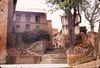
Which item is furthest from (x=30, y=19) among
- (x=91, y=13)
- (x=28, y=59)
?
(x=28, y=59)

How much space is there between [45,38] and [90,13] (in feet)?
36.9

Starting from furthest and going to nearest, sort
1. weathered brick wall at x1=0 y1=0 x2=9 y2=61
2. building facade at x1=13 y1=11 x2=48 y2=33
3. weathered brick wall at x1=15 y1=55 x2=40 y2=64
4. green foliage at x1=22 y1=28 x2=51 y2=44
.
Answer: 1. building facade at x1=13 y1=11 x2=48 y2=33
2. green foliage at x1=22 y1=28 x2=51 y2=44
3. weathered brick wall at x1=0 y1=0 x2=9 y2=61
4. weathered brick wall at x1=15 y1=55 x2=40 y2=64

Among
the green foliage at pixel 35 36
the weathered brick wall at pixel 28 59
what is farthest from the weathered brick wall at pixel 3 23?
the green foliage at pixel 35 36

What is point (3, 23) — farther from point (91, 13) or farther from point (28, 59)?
point (91, 13)

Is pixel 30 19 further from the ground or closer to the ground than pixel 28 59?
further from the ground

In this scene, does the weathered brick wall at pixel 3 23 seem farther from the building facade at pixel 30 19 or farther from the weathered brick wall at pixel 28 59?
the building facade at pixel 30 19

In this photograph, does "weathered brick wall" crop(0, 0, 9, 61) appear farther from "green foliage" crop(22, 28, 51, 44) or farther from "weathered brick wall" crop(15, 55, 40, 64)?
"green foliage" crop(22, 28, 51, 44)

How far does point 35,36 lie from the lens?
24.0 metres

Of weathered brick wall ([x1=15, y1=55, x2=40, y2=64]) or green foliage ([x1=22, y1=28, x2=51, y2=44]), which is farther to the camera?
green foliage ([x1=22, y1=28, x2=51, y2=44])

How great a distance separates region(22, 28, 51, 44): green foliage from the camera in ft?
78.6

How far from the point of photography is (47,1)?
1902cm

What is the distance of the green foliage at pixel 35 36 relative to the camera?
23953 mm

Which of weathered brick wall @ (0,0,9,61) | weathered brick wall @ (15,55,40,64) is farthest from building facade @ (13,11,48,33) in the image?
weathered brick wall @ (15,55,40,64)

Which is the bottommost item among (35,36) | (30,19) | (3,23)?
(35,36)
